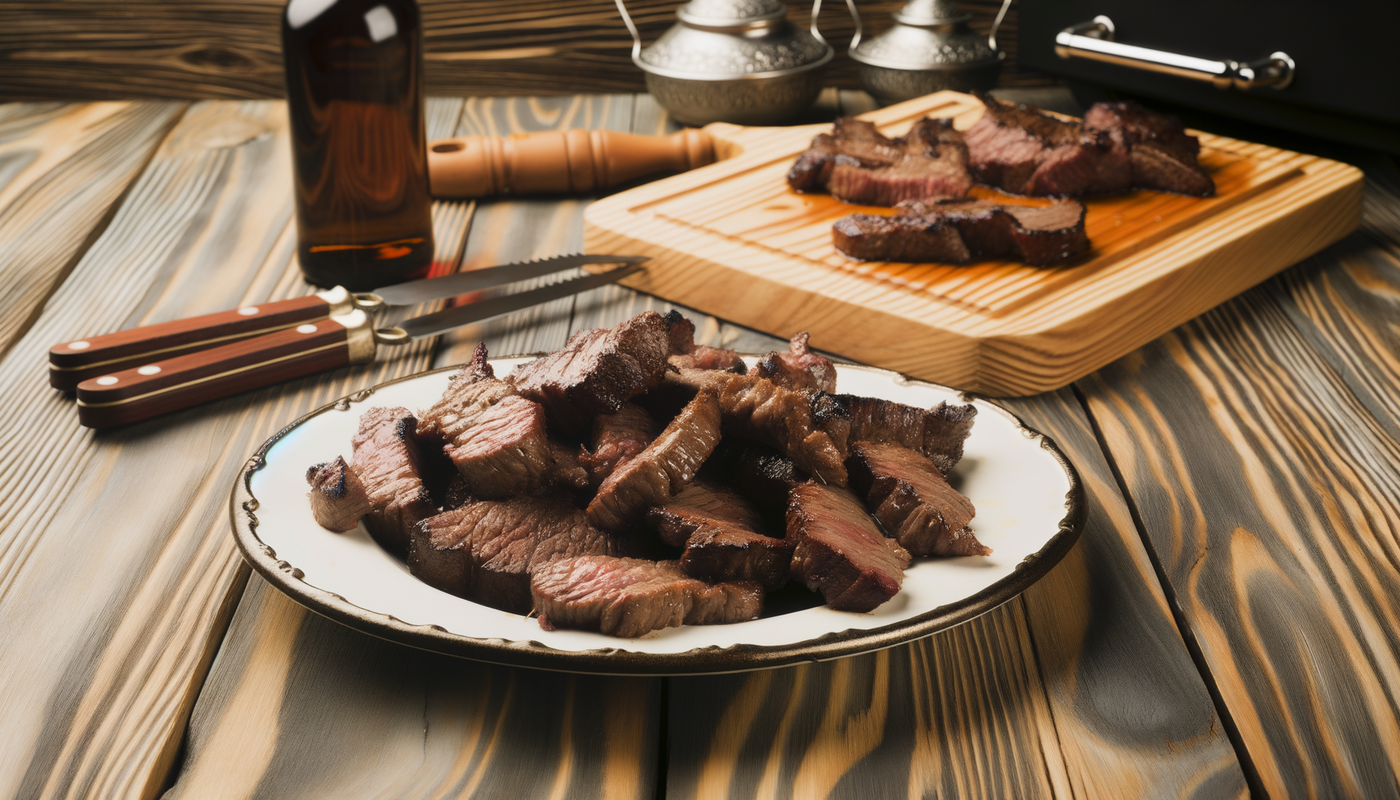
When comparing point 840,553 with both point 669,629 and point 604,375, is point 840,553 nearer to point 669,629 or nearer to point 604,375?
point 669,629

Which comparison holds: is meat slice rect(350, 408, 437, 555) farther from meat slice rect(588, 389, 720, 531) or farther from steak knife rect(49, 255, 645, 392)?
steak knife rect(49, 255, 645, 392)

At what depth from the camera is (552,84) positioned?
4.07 meters

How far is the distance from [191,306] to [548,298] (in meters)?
0.78

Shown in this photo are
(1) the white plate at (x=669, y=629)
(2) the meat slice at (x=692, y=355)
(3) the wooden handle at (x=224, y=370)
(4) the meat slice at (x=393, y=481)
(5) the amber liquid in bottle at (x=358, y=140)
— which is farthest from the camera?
(5) the amber liquid in bottle at (x=358, y=140)

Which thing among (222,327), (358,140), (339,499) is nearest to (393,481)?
(339,499)

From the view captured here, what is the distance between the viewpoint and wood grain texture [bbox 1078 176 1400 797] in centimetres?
125

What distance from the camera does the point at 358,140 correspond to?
90.2 inches

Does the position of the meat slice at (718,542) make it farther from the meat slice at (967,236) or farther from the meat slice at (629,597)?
the meat slice at (967,236)

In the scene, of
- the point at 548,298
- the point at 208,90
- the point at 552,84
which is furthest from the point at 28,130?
the point at 548,298

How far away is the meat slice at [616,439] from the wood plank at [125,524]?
19.5 inches

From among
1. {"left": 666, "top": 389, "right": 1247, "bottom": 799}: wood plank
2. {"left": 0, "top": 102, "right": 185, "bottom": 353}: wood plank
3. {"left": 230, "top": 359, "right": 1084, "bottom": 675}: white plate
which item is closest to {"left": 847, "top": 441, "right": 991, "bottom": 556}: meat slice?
{"left": 230, "top": 359, "right": 1084, "bottom": 675}: white plate

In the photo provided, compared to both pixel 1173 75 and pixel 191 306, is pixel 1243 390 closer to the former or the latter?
pixel 1173 75

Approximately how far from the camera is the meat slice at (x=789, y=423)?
54.6 inches

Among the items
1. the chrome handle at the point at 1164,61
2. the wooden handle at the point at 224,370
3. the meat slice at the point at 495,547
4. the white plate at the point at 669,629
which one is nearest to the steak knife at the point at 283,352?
the wooden handle at the point at 224,370
